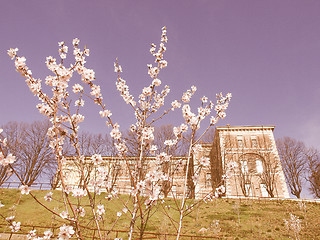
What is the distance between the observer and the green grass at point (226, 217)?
1284 centimetres

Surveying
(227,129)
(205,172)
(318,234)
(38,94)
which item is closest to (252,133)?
(227,129)

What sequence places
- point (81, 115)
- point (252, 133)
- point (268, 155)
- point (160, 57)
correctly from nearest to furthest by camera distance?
point (81, 115) < point (160, 57) < point (268, 155) < point (252, 133)

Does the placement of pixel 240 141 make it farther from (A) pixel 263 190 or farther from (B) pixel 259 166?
(A) pixel 263 190

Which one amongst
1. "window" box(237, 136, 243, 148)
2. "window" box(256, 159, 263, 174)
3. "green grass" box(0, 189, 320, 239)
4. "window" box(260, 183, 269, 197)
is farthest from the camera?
"window" box(237, 136, 243, 148)

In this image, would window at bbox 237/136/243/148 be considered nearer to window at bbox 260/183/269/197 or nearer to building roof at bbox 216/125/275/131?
building roof at bbox 216/125/275/131

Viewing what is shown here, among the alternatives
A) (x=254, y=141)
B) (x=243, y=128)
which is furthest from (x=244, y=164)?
(x=243, y=128)

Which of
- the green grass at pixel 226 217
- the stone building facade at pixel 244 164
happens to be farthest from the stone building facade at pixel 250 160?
the green grass at pixel 226 217

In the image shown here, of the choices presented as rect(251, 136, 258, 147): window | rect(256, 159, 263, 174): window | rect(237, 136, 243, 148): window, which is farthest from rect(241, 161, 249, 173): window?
rect(251, 136, 258, 147): window

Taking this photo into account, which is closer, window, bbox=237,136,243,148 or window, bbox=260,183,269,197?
window, bbox=260,183,269,197

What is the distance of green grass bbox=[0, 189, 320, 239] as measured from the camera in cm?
1284

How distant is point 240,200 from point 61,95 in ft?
77.5

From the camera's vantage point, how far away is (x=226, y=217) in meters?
16.2

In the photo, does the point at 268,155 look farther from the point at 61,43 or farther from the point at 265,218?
the point at 61,43

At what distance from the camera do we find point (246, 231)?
42.8 ft
